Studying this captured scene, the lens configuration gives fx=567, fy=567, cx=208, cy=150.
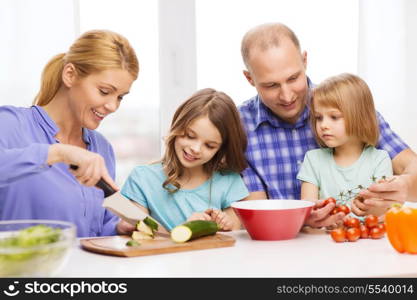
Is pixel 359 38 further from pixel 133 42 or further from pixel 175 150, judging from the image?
pixel 175 150

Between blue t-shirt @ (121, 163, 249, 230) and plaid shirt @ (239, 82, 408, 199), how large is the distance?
184mm

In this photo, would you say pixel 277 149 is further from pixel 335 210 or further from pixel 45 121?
pixel 45 121

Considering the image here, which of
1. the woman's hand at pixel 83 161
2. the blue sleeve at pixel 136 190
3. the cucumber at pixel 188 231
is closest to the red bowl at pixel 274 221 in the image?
the cucumber at pixel 188 231

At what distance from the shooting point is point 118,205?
1819 millimetres

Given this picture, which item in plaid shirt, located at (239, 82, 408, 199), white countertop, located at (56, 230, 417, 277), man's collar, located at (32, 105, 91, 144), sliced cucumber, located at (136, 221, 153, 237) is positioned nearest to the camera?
white countertop, located at (56, 230, 417, 277)

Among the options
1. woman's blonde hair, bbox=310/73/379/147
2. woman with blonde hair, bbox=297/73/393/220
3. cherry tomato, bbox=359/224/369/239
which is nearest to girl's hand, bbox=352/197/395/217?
cherry tomato, bbox=359/224/369/239

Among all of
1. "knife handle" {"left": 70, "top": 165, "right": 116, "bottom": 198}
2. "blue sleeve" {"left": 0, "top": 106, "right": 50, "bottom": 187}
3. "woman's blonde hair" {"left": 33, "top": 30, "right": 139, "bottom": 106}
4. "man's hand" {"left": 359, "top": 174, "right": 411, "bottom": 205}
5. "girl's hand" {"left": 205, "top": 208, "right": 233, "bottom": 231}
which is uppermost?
"woman's blonde hair" {"left": 33, "top": 30, "right": 139, "bottom": 106}

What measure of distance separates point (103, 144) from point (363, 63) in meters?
2.16

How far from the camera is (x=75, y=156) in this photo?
66.7 inches

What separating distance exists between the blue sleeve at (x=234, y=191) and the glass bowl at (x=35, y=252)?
1136 millimetres

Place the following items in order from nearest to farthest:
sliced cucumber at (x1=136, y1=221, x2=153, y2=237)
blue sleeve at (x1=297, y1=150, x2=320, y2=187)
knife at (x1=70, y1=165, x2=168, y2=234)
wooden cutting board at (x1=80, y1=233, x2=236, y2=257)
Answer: wooden cutting board at (x1=80, y1=233, x2=236, y2=257) < knife at (x1=70, y1=165, x2=168, y2=234) < sliced cucumber at (x1=136, y1=221, x2=153, y2=237) < blue sleeve at (x1=297, y1=150, x2=320, y2=187)

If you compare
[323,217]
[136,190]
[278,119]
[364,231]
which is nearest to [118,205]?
[136,190]

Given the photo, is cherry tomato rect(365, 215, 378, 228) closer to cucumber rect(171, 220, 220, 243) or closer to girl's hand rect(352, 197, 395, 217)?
girl's hand rect(352, 197, 395, 217)

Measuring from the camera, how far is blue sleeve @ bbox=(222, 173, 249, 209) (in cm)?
242
